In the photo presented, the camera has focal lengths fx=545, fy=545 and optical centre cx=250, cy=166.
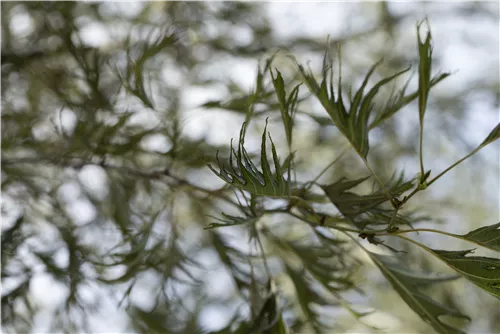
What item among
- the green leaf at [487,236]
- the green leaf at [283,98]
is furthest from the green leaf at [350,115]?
the green leaf at [487,236]

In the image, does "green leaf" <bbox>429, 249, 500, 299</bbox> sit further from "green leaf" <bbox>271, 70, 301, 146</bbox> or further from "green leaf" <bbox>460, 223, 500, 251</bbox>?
"green leaf" <bbox>271, 70, 301, 146</bbox>

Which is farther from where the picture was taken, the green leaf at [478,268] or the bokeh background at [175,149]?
the bokeh background at [175,149]

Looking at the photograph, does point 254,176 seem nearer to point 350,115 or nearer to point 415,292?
point 350,115

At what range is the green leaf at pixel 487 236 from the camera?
0.50 m

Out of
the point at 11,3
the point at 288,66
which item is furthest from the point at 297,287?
the point at 288,66

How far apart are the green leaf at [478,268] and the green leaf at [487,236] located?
0.01m

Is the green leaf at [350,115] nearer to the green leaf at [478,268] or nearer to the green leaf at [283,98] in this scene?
the green leaf at [283,98]

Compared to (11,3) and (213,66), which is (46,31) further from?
(213,66)

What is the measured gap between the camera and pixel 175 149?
30.1 inches

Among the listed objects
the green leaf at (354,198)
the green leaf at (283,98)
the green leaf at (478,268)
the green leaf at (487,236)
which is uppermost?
the green leaf at (283,98)

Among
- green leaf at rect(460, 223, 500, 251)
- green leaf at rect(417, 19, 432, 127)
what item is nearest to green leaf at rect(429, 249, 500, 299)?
green leaf at rect(460, 223, 500, 251)

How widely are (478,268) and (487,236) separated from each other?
0.10 ft

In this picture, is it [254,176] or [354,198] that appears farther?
[354,198]

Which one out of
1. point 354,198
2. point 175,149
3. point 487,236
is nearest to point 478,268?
point 487,236
